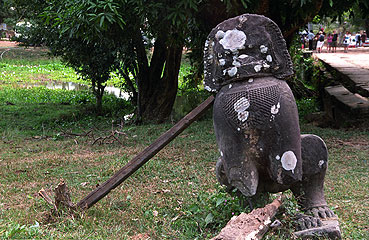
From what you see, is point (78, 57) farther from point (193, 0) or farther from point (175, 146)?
point (193, 0)

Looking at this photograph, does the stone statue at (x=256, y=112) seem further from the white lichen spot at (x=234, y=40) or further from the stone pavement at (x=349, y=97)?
the stone pavement at (x=349, y=97)

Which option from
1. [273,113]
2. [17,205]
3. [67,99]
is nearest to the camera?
[273,113]

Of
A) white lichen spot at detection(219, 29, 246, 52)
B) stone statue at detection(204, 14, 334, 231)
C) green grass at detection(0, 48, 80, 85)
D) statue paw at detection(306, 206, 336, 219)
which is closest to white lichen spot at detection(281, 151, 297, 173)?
stone statue at detection(204, 14, 334, 231)

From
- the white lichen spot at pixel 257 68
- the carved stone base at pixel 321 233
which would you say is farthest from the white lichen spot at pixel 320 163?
the white lichen spot at pixel 257 68

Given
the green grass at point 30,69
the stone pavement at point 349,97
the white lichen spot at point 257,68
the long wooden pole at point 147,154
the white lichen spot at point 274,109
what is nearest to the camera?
the white lichen spot at point 274,109

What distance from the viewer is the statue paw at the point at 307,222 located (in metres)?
3.26

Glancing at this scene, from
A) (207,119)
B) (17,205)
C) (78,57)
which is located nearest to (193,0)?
(17,205)

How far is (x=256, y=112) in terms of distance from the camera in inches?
123

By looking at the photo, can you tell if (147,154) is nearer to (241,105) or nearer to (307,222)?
(241,105)

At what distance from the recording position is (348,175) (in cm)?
534

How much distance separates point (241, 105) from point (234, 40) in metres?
0.49

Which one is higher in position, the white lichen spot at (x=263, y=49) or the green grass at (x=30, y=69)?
the white lichen spot at (x=263, y=49)

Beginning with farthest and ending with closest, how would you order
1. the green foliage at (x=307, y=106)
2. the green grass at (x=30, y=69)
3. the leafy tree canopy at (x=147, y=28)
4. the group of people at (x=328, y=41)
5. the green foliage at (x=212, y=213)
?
the group of people at (x=328, y=41)
the green grass at (x=30, y=69)
the green foliage at (x=307, y=106)
the leafy tree canopy at (x=147, y=28)
the green foliage at (x=212, y=213)

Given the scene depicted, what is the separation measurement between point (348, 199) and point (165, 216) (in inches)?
75.1
